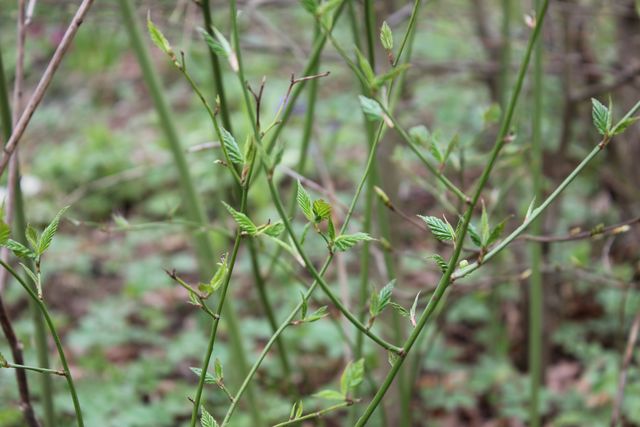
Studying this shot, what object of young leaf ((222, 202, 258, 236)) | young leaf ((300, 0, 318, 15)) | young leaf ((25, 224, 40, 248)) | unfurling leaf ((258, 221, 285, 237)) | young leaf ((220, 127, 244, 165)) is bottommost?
unfurling leaf ((258, 221, 285, 237))

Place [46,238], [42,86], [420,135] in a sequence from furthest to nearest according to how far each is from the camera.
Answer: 1. [420,135]
2. [42,86]
3. [46,238]

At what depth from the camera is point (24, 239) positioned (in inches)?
36.4

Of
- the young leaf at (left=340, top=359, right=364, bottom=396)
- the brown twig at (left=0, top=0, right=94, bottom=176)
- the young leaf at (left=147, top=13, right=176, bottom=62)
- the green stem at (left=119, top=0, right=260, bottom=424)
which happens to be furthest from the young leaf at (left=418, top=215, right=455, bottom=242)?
the green stem at (left=119, top=0, right=260, bottom=424)

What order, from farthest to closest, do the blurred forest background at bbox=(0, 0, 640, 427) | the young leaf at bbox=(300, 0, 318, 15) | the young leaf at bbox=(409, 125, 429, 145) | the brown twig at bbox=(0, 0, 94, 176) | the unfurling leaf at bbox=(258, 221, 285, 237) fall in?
the blurred forest background at bbox=(0, 0, 640, 427) → the young leaf at bbox=(409, 125, 429, 145) → the brown twig at bbox=(0, 0, 94, 176) → the unfurling leaf at bbox=(258, 221, 285, 237) → the young leaf at bbox=(300, 0, 318, 15)

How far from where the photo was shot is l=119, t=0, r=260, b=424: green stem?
1188 mm

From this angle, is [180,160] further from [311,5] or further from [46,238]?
[311,5]

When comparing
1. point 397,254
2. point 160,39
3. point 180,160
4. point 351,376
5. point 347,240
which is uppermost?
point 160,39

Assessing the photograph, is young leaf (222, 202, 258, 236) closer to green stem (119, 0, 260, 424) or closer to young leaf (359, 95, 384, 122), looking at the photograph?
young leaf (359, 95, 384, 122)

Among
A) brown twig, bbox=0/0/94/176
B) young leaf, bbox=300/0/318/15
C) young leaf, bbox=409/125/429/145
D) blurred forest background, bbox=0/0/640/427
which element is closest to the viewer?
young leaf, bbox=300/0/318/15

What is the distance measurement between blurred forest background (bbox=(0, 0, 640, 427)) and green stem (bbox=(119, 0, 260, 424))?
0.08m

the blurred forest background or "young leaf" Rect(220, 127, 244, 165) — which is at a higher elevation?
"young leaf" Rect(220, 127, 244, 165)

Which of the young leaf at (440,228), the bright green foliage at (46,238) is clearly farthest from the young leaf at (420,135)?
the bright green foliage at (46,238)

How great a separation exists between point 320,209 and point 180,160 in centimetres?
83

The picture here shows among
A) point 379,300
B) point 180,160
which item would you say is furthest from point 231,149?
point 180,160
